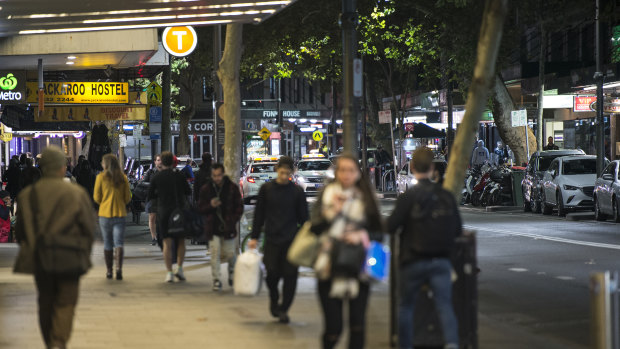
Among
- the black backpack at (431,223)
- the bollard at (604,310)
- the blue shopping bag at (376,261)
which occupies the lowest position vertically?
the bollard at (604,310)

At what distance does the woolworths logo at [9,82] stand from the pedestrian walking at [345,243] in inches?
692

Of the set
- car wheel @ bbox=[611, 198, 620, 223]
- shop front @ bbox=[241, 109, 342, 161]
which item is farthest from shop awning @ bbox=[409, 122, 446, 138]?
car wheel @ bbox=[611, 198, 620, 223]

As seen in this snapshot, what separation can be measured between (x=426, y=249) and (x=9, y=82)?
18.1 m

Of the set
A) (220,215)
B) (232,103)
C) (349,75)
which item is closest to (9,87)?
(232,103)

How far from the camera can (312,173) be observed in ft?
136

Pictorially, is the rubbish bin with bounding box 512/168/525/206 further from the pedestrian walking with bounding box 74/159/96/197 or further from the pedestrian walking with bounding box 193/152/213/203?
the pedestrian walking with bounding box 193/152/213/203

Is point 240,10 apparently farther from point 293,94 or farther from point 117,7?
point 293,94

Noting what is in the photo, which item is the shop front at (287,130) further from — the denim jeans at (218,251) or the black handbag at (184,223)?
the denim jeans at (218,251)

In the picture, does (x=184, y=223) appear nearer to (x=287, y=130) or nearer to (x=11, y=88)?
(x=11, y=88)

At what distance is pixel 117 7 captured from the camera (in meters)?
14.4

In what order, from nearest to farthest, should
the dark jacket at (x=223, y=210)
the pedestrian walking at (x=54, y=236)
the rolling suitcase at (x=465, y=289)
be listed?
the pedestrian walking at (x=54, y=236)
the rolling suitcase at (x=465, y=289)
the dark jacket at (x=223, y=210)

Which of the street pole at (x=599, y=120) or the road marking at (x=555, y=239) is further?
the street pole at (x=599, y=120)

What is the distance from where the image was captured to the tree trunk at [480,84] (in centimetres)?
1069

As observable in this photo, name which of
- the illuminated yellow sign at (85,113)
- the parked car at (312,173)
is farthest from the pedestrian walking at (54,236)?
the parked car at (312,173)
